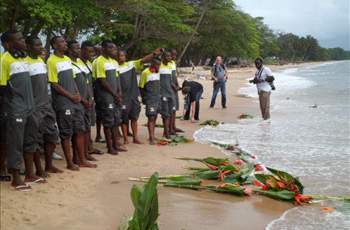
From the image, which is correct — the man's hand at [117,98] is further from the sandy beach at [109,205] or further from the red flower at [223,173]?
the red flower at [223,173]

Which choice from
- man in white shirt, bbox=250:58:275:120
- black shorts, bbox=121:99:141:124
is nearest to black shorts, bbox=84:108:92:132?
black shorts, bbox=121:99:141:124

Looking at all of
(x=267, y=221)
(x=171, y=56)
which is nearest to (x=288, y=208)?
(x=267, y=221)

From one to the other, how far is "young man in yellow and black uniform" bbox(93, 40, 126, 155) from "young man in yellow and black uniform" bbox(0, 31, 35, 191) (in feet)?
6.54

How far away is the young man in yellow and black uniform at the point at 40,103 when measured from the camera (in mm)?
5230

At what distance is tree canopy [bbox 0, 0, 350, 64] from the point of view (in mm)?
15867

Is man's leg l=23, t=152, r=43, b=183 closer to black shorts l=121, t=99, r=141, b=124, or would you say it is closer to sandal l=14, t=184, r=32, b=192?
sandal l=14, t=184, r=32, b=192

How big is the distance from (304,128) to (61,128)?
6.97 metres

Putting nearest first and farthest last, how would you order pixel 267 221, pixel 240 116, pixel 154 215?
1. pixel 154 215
2. pixel 267 221
3. pixel 240 116

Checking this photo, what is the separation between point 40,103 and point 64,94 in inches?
22.1

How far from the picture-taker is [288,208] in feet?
16.5

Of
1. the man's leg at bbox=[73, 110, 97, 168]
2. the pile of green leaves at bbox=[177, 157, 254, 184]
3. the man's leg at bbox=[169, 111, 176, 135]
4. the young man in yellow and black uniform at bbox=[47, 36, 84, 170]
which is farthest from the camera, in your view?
the man's leg at bbox=[169, 111, 176, 135]

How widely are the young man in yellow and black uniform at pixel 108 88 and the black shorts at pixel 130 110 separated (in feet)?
1.82

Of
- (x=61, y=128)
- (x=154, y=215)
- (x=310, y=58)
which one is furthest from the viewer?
(x=310, y=58)

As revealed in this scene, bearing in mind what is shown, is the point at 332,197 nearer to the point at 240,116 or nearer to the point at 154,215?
the point at 154,215
